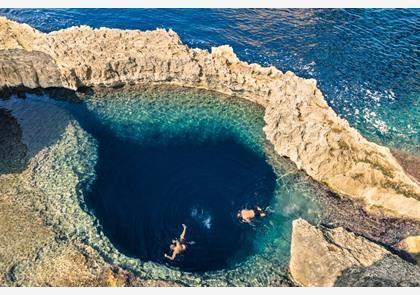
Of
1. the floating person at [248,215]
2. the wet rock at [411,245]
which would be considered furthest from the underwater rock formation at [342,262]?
the floating person at [248,215]

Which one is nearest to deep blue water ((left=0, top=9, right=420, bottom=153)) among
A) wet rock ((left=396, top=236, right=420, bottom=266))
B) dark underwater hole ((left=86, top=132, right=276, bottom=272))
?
wet rock ((left=396, top=236, right=420, bottom=266))

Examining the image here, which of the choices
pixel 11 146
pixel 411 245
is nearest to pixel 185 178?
pixel 11 146

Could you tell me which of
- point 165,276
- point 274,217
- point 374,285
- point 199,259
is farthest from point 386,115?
point 165,276

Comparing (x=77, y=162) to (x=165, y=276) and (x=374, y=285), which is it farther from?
(x=374, y=285)

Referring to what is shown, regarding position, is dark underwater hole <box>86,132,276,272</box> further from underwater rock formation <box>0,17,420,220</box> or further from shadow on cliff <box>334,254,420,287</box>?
shadow on cliff <box>334,254,420,287</box>

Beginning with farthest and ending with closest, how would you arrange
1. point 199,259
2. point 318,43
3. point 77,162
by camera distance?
point 318,43
point 77,162
point 199,259
